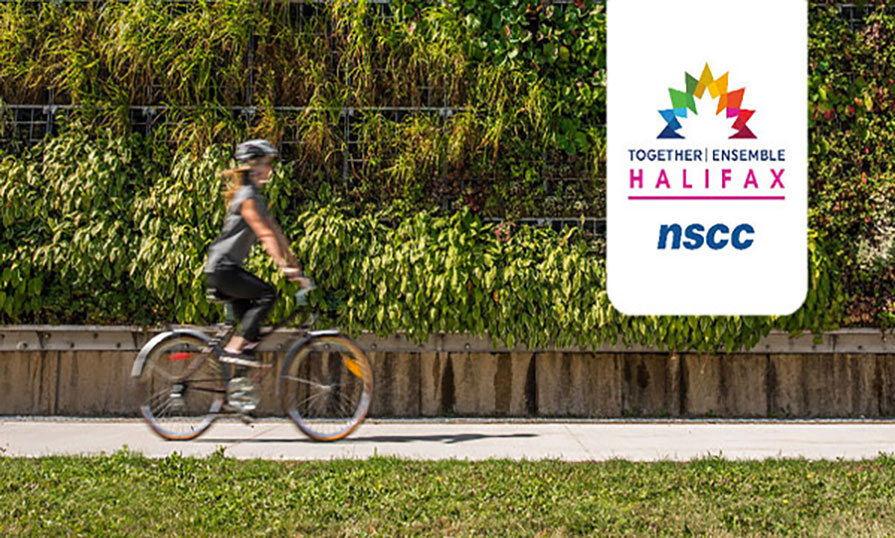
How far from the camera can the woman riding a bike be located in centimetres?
192

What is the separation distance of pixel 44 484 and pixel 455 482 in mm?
2918

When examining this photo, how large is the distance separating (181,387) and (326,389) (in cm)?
46

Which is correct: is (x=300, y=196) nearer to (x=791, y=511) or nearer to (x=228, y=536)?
(x=228, y=536)

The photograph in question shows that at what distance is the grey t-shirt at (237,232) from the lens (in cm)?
193

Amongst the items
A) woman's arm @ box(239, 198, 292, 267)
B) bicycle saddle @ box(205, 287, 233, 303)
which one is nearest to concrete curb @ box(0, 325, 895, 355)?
bicycle saddle @ box(205, 287, 233, 303)

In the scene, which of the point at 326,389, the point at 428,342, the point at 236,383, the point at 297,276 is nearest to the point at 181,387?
the point at 236,383

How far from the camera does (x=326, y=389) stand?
2416mm

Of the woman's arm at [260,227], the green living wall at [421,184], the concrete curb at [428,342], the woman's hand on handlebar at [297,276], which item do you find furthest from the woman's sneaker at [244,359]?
the concrete curb at [428,342]

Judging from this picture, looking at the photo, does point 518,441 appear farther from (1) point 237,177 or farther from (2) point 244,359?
(1) point 237,177

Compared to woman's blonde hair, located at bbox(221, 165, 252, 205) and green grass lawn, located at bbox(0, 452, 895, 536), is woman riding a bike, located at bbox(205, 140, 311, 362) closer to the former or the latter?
woman's blonde hair, located at bbox(221, 165, 252, 205)

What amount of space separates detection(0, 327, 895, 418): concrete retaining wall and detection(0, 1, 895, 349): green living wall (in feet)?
1.32

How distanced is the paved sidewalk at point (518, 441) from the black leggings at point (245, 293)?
12.2ft

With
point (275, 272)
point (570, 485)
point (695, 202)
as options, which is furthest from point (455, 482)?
point (695, 202)

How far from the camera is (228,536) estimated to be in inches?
212
